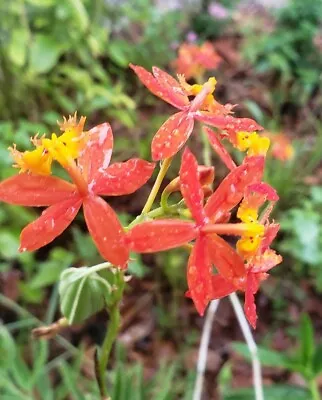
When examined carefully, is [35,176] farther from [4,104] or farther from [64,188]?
[4,104]

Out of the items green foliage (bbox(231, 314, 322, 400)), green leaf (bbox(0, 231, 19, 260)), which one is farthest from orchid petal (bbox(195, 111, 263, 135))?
green leaf (bbox(0, 231, 19, 260))

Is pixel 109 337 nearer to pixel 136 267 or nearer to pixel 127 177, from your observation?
pixel 127 177

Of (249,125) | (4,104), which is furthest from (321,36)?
(249,125)

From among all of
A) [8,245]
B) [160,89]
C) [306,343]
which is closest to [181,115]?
[160,89]

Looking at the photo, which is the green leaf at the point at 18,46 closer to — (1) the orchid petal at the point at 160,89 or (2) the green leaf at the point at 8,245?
(2) the green leaf at the point at 8,245

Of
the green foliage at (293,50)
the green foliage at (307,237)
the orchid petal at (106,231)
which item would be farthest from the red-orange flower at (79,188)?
the green foliage at (293,50)
